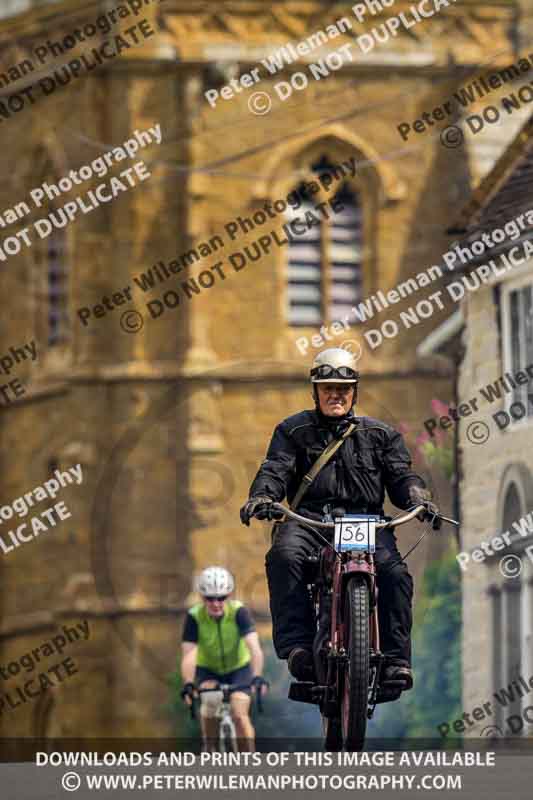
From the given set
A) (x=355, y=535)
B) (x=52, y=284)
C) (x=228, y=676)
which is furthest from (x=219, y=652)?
(x=52, y=284)

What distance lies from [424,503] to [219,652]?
246 inches

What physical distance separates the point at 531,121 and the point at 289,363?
679 inches

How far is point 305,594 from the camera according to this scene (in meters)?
14.4

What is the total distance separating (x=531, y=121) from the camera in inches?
1201

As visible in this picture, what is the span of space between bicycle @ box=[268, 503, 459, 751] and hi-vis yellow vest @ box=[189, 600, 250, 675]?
5844 millimetres

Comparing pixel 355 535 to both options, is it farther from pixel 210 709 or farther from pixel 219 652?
pixel 210 709

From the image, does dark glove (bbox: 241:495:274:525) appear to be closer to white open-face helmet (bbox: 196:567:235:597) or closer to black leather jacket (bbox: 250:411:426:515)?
black leather jacket (bbox: 250:411:426:515)

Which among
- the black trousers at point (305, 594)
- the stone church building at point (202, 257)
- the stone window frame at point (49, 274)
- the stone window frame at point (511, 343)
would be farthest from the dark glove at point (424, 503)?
the stone window frame at point (49, 274)

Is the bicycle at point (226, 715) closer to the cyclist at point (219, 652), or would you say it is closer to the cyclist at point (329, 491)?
the cyclist at point (219, 652)

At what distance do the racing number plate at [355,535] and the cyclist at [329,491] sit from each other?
29 centimetres

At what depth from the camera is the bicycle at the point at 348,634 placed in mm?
13742

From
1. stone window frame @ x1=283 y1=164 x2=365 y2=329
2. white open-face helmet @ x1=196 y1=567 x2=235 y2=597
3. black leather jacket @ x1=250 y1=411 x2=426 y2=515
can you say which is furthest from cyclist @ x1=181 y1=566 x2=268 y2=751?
stone window frame @ x1=283 y1=164 x2=365 y2=329

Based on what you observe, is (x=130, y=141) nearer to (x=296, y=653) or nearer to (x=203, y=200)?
(x=203, y=200)

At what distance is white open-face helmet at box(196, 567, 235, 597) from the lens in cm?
1980
